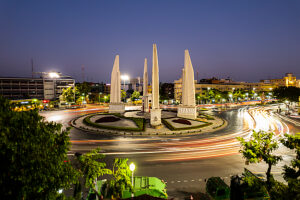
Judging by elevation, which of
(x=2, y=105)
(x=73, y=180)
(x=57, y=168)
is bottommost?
(x=73, y=180)

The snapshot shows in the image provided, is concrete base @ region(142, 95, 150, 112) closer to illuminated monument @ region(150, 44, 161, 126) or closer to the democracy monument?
the democracy monument

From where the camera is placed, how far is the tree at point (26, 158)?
616cm

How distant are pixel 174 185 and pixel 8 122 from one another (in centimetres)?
1219

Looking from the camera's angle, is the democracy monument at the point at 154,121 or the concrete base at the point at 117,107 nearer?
the democracy monument at the point at 154,121

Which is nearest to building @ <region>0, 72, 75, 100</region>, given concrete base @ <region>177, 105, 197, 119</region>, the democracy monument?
the democracy monument

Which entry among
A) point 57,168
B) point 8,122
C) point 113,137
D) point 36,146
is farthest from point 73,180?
point 113,137

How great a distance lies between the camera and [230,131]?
31984 mm

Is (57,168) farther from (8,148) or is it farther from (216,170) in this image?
(216,170)

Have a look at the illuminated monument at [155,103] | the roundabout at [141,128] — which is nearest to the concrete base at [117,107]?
the roundabout at [141,128]

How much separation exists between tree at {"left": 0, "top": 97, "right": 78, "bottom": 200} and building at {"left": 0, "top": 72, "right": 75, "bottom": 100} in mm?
89981

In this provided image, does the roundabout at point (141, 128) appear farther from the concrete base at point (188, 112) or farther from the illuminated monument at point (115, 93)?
the illuminated monument at point (115, 93)

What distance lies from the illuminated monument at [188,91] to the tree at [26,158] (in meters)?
36.0

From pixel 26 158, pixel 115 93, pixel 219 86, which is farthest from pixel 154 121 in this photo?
pixel 219 86

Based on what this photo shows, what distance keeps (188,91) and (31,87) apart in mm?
85548
